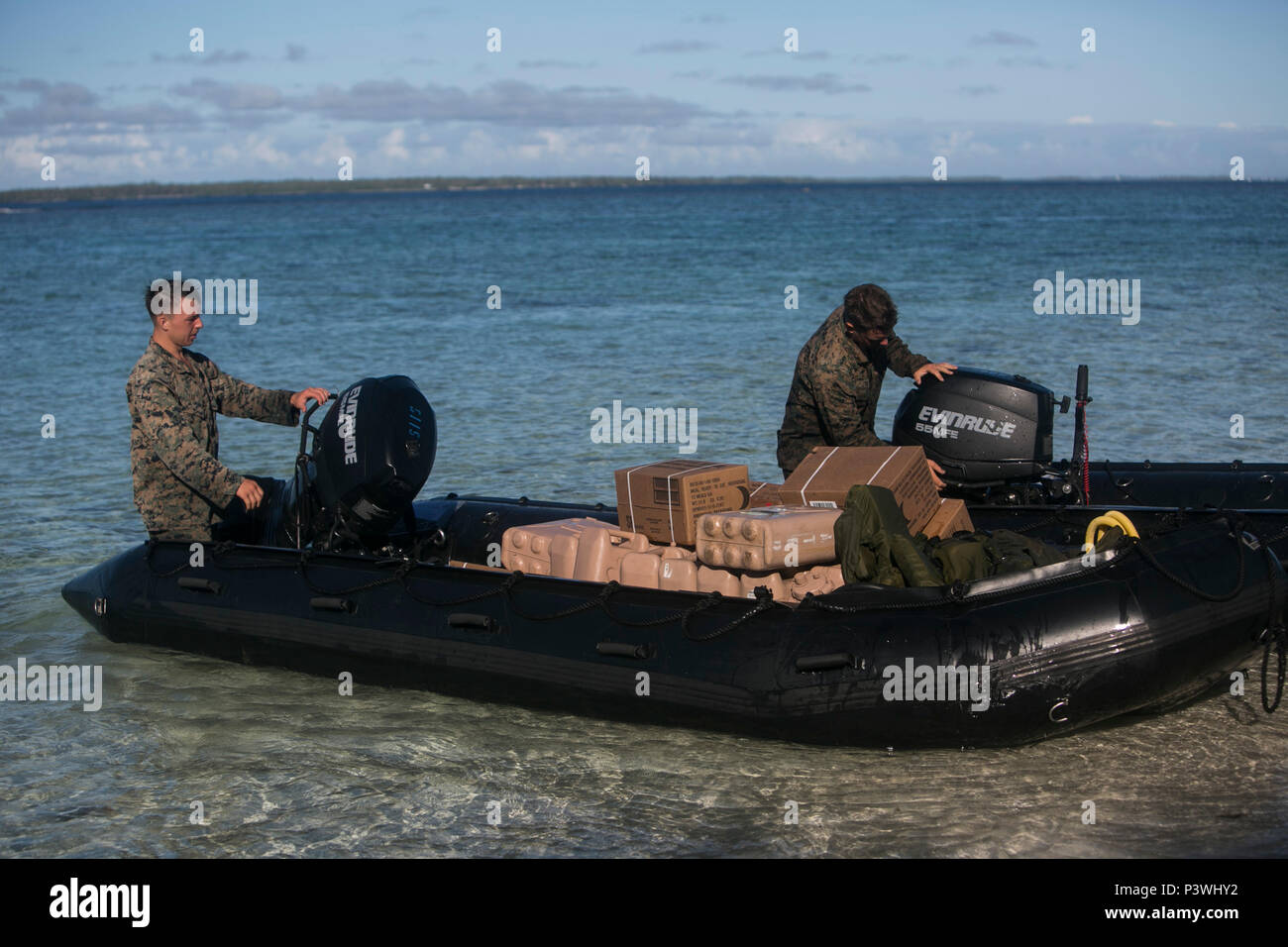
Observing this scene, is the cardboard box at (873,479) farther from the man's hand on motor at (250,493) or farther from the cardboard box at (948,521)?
the man's hand on motor at (250,493)

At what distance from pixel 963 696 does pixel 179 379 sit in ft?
12.1

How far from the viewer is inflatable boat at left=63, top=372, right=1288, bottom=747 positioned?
4.63 meters

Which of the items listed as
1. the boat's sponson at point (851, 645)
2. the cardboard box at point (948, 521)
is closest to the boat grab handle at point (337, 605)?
the boat's sponson at point (851, 645)

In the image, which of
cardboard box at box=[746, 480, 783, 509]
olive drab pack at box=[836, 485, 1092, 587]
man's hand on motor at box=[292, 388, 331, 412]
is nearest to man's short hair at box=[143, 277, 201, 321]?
man's hand on motor at box=[292, 388, 331, 412]

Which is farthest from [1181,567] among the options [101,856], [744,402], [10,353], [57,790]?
[10,353]

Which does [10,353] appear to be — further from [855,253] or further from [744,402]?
[855,253]

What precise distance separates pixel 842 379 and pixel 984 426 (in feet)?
2.61

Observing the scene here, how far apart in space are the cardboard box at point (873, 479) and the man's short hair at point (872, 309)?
0.72 meters

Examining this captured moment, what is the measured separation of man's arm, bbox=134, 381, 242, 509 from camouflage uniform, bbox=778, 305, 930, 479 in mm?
2731

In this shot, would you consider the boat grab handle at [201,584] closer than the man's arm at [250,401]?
Yes

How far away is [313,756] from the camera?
5188mm

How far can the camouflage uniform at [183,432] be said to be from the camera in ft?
19.2

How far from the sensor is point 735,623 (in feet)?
16.0
